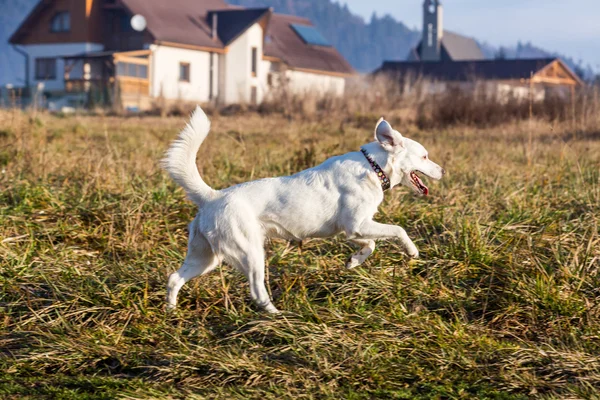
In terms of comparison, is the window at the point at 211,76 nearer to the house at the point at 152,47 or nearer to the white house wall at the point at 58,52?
the house at the point at 152,47

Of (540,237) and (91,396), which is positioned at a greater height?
(540,237)

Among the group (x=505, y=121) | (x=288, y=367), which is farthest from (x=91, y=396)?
(x=505, y=121)

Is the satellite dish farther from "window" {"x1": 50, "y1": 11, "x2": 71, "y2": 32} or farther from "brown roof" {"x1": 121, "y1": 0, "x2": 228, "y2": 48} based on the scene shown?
"window" {"x1": 50, "y1": 11, "x2": 71, "y2": 32}

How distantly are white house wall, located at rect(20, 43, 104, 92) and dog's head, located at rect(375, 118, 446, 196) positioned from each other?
38.4 meters

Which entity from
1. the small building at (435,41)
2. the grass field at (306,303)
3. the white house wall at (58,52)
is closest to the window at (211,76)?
the white house wall at (58,52)

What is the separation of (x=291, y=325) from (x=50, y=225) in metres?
2.66

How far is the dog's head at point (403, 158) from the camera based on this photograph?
4586 millimetres

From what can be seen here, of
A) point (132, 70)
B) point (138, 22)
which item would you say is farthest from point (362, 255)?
point (138, 22)

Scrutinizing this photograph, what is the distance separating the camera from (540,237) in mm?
5375

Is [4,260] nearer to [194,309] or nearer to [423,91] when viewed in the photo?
[194,309]

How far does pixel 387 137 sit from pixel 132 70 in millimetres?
35573

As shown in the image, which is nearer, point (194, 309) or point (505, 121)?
point (194, 309)

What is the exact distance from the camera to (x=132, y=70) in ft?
127

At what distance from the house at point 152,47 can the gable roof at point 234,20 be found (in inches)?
2.2
